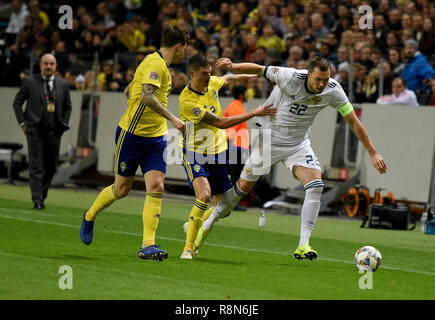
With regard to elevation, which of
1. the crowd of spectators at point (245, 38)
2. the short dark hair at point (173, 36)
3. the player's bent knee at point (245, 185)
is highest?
the crowd of spectators at point (245, 38)

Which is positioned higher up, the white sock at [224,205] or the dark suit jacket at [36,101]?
the dark suit jacket at [36,101]

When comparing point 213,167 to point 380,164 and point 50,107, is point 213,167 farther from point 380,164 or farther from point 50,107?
point 50,107

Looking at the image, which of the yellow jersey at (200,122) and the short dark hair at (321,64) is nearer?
the short dark hair at (321,64)

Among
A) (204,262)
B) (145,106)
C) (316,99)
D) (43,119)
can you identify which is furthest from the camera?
(43,119)

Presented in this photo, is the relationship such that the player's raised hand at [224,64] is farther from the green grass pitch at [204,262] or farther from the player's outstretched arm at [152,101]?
the green grass pitch at [204,262]

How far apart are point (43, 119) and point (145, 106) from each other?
6612 millimetres

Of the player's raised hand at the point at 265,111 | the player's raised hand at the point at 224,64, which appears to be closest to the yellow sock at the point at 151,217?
the player's raised hand at the point at 265,111

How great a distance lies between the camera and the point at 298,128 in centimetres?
1063

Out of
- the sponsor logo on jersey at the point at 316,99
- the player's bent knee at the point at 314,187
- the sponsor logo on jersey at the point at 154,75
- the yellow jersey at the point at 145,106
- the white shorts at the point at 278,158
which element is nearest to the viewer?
the sponsor logo on jersey at the point at 154,75

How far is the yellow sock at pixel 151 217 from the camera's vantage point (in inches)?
375

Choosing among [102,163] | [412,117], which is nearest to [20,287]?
[412,117]

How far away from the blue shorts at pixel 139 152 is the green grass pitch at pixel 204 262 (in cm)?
103

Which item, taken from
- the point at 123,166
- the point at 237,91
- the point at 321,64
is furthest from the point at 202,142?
the point at 237,91

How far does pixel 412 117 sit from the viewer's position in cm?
1788
